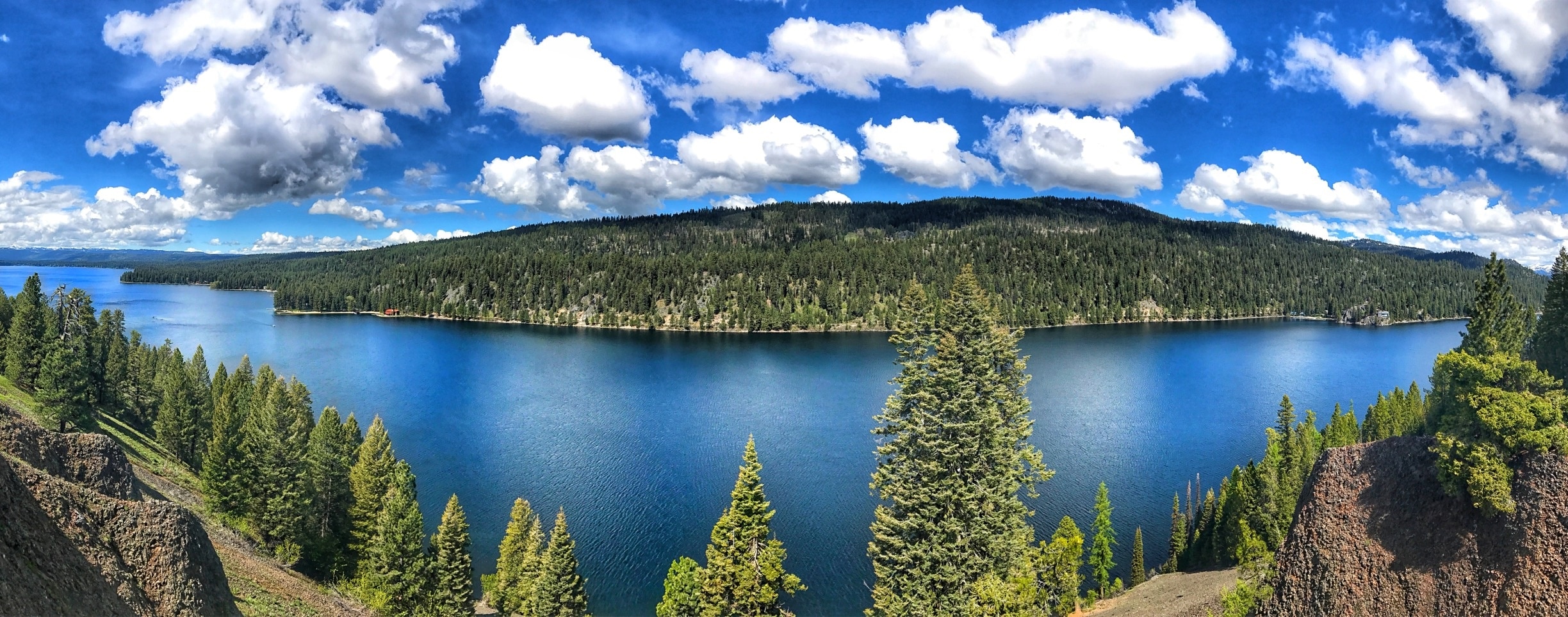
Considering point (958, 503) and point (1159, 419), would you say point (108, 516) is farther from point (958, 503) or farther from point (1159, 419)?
point (1159, 419)

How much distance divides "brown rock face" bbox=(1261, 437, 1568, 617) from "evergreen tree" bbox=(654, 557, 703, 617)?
985 inches

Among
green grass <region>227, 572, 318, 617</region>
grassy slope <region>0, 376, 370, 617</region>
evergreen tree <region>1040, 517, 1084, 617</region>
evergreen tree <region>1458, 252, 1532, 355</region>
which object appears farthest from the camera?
evergreen tree <region>1458, 252, 1532, 355</region>

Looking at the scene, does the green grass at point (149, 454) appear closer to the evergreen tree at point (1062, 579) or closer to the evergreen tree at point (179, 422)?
the evergreen tree at point (179, 422)

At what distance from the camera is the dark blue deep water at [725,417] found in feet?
172

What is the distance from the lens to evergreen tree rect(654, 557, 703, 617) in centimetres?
3578

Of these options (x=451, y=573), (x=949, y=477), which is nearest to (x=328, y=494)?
(x=451, y=573)

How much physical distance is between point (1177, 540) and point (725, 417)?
2020 inches

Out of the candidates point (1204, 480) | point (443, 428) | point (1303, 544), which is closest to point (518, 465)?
point (443, 428)

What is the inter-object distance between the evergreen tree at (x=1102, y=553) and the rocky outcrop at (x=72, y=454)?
50854 mm

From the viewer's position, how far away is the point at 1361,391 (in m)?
101

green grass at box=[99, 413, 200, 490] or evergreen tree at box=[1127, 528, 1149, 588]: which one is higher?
green grass at box=[99, 413, 200, 490]

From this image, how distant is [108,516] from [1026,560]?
31.5m

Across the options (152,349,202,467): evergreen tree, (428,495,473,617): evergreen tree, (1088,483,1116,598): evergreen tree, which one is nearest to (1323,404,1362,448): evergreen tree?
(1088,483,1116,598): evergreen tree

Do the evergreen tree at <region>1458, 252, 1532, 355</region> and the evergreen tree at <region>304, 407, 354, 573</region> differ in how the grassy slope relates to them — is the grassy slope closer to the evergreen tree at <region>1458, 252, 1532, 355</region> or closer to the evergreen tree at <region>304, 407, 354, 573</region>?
the evergreen tree at <region>304, 407, 354, 573</region>
